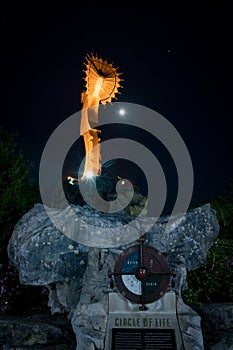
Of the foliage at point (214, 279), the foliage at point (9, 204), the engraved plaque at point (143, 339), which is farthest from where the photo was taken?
the foliage at point (9, 204)

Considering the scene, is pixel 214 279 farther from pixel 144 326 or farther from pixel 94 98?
pixel 94 98

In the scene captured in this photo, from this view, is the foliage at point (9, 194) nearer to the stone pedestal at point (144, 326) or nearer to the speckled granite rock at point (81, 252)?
the speckled granite rock at point (81, 252)

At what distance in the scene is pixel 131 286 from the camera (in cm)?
498

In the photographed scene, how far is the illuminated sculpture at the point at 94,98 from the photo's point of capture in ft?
57.5

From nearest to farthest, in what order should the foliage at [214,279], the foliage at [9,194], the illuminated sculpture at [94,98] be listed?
the foliage at [214,279], the foliage at [9,194], the illuminated sculpture at [94,98]

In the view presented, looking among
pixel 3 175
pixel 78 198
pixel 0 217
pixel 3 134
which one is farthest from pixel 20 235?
pixel 78 198

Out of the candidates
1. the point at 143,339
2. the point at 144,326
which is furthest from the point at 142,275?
the point at 143,339

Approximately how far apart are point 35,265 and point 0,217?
2.78 m

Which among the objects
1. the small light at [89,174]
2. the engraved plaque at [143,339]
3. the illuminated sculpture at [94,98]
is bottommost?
the engraved plaque at [143,339]

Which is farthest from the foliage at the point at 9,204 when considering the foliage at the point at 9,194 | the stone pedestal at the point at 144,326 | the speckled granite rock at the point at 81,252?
the stone pedestal at the point at 144,326

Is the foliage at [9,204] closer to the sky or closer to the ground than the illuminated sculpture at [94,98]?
closer to the ground

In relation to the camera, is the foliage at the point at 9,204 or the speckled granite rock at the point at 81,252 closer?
the speckled granite rock at the point at 81,252

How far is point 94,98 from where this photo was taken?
1791 cm

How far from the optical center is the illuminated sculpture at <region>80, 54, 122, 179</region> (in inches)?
690
